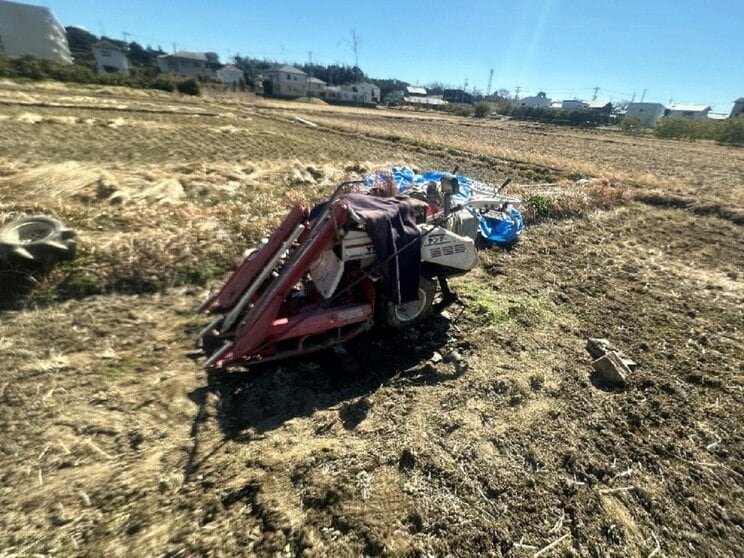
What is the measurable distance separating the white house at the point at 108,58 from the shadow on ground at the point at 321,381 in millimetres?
62372

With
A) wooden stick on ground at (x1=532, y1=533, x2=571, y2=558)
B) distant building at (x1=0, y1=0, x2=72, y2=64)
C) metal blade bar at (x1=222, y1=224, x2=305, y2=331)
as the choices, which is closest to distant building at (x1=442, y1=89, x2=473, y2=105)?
distant building at (x1=0, y1=0, x2=72, y2=64)

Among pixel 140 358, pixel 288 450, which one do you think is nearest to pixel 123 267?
pixel 140 358

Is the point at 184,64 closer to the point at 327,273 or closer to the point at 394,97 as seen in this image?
the point at 394,97

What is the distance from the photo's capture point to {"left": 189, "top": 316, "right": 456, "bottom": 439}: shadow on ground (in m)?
3.68

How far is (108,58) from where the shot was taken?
51.8 m

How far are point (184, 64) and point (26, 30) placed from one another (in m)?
22.7

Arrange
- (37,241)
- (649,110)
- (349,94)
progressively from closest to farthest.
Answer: (37,241) < (349,94) < (649,110)

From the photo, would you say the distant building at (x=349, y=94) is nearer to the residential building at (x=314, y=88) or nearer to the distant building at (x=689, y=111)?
the residential building at (x=314, y=88)

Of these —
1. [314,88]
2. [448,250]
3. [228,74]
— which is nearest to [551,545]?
[448,250]

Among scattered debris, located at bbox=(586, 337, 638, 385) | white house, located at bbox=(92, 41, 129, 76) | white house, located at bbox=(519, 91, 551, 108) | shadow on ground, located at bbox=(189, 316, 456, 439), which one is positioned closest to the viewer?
shadow on ground, located at bbox=(189, 316, 456, 439)

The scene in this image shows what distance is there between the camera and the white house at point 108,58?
51156mm

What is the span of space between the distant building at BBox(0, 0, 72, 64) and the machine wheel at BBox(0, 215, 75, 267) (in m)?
53.9

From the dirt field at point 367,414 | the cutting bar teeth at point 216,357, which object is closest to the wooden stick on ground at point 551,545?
the dirt field at point 367,414

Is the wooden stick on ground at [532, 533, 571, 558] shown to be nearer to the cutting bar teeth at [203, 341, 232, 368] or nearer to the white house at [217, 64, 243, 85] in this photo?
the cutting bar teeth at [203, 341, 232, 368]
